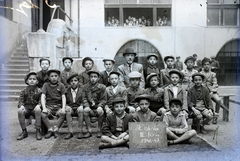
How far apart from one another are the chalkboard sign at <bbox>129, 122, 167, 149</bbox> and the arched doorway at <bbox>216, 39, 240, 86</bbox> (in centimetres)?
219

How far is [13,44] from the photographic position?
6.36 m

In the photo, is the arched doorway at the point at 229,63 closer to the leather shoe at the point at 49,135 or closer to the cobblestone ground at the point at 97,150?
the cobblestone ground at the point at 97,150

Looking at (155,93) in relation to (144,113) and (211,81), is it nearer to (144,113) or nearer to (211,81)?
(144,113)

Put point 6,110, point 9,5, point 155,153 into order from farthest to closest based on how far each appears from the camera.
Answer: point 6,110, point 9,5, point 155,153

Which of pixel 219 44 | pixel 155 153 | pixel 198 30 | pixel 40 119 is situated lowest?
pixel 155 153

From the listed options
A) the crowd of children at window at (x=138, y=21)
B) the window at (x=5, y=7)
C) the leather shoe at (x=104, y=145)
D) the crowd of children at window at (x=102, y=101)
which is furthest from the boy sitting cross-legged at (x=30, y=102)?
the crowd of children at window at (x=138, y=21)

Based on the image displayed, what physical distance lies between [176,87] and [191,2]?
1.55m

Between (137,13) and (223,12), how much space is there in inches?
66.6

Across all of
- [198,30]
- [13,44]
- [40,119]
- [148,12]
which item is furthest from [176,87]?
[13,44]

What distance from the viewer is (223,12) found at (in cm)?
438

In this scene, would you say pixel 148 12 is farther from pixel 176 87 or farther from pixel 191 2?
pixel 176 87

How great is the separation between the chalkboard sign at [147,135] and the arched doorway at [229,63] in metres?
2.19

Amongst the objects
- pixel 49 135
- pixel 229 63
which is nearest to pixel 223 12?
pixel 229 63

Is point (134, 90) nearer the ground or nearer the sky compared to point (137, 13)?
nearer the ground
